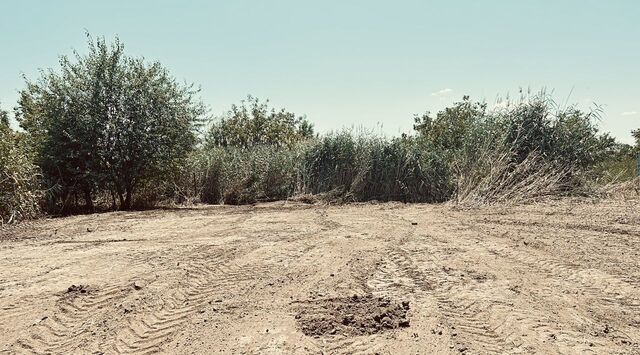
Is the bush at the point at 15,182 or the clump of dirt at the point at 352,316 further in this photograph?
the bush at the point at 15,182

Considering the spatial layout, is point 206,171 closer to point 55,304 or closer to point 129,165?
point 129,165

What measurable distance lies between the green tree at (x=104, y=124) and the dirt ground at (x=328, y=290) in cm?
495

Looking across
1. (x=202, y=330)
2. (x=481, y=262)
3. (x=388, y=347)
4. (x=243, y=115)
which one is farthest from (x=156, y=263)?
(x=243, y=115)

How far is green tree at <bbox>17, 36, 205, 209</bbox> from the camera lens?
519 inches

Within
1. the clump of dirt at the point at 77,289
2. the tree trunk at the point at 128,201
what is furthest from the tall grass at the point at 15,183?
the clump of dirt at the point at 77,289

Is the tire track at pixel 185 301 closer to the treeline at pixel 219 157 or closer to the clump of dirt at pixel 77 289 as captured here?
→ the clump of dirt at pixel 77 289

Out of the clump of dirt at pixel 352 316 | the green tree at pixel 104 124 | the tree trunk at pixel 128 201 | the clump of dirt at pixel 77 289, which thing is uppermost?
the green tree at pixel 104 124

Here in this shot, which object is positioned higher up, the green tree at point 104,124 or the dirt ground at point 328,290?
the green tree at point 104,124

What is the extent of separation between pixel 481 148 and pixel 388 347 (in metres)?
11.2

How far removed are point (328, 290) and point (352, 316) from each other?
82 centimetres

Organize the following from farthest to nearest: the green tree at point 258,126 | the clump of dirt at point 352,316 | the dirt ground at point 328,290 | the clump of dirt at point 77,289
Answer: the green tree at point 258,126 < the clump of dirt at point 77,289 < the clump of dirt at point 352,316 < the dirt ground at point 328,290

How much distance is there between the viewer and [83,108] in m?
13.3

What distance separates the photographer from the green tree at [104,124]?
1318 cm

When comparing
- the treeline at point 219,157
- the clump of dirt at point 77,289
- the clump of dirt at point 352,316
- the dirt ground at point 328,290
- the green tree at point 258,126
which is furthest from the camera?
the green tree at point 258,126
